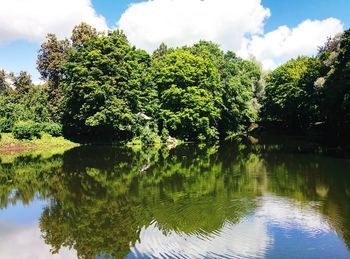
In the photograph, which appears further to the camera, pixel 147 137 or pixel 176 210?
pixel 147 137

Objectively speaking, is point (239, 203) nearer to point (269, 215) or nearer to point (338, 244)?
point (269, 215)

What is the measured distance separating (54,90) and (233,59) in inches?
1496

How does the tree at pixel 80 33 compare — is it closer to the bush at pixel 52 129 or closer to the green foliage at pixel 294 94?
the bush at pixel 52 129

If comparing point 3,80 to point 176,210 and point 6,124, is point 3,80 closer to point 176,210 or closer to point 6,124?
point 6,124

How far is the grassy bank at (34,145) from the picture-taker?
48.1 m

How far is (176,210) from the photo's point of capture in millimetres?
19703

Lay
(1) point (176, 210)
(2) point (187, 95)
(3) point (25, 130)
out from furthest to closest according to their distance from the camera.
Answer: (2) point (187, 95) → (3) point (25, 130) → (1) point (176, 210)

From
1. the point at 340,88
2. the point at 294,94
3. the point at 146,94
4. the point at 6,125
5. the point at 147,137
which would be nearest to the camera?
the point at 340,88

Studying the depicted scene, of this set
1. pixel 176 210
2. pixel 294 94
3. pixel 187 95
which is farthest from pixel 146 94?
pixel 176 210

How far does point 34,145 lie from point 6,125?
16.0 feet

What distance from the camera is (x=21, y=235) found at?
1677 centimetres

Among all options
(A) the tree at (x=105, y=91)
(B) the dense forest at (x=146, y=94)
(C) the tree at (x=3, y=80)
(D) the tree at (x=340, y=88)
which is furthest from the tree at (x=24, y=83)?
(D) the tree at (x=340, y=88)

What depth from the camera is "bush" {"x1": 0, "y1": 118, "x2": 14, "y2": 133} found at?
5216cm

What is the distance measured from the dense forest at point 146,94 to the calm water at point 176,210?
65.2ft
